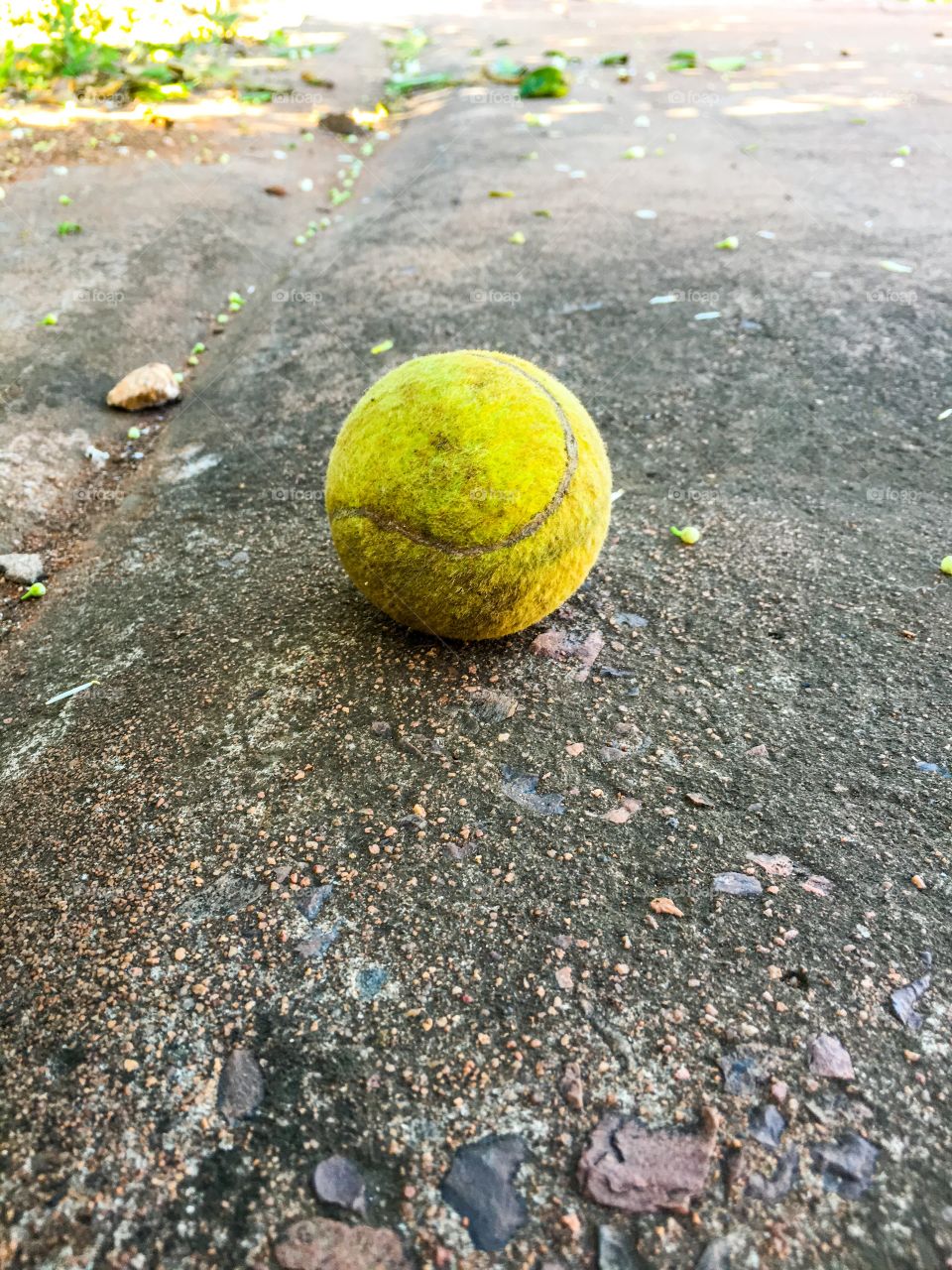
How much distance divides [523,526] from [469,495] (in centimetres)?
15

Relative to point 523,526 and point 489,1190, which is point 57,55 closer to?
point 523,526

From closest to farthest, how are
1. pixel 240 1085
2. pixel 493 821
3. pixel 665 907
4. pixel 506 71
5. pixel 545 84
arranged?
pixel 240 1085, pixel 665 907, pixel 493 821, pixel 545 84, pixel 506 71

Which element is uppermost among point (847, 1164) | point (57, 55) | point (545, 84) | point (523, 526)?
point (57, 55)

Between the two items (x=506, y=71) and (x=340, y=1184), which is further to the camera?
(x=506, y=71)

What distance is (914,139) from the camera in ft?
21.1

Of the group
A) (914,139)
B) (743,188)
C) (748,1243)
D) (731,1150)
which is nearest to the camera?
(748,1243)

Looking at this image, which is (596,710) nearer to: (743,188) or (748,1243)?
(748,1243)

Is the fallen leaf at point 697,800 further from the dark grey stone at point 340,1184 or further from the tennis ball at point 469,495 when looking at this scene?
the dark grey stone at point 340,1184

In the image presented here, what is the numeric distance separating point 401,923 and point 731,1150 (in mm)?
690

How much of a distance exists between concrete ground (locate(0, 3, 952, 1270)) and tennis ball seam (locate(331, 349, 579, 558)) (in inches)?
15.3

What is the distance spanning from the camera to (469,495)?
6.96 feet

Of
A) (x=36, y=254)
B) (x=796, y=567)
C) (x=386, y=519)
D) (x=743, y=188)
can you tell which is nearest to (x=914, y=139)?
(x=743, y=188)

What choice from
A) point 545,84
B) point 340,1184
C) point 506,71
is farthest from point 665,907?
point 506,71

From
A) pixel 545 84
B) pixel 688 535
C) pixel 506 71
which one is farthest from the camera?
pixel 506 71
